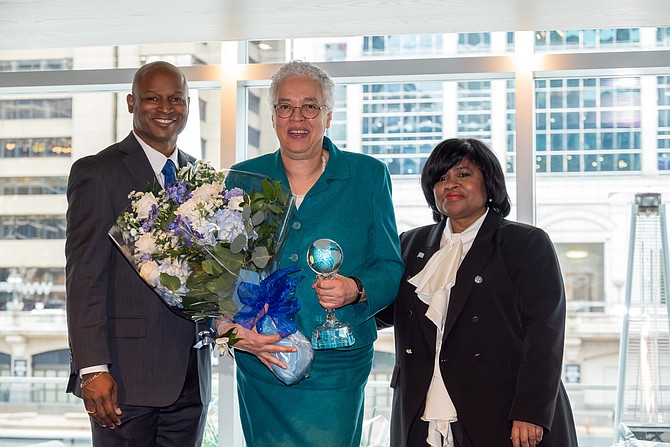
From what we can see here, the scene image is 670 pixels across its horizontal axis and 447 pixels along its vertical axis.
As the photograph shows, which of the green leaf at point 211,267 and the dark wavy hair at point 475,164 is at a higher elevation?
the dark wavy hair at point 475,164

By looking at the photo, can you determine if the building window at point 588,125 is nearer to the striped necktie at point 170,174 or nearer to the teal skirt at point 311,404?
the teal skirt at point 311,404

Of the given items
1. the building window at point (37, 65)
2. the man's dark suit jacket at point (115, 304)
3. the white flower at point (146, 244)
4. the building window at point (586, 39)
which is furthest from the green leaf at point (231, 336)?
the building window at point (37, 65)

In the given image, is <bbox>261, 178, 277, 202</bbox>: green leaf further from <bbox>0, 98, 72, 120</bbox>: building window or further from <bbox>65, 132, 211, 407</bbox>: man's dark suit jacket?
<bbox>0, 98, 72, 120</bbox>: building window

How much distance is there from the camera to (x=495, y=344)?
2883 millimetres

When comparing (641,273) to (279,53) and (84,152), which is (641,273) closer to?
(279,53)

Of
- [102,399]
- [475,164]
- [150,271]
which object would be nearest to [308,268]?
[150,271]

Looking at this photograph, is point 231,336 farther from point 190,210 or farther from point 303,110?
point 303,110

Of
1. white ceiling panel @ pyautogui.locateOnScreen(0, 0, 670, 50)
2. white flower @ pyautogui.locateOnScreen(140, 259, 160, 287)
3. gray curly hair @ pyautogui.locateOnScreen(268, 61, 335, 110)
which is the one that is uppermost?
white ceiling panel @ pyautogui.locateOnScreen(0, 0, 670, 50)

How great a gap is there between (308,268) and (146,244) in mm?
521

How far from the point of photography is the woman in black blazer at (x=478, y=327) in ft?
9.28

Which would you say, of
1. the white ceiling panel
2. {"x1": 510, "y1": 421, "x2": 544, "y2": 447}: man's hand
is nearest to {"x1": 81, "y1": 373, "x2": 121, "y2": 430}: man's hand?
{"x1": 510, "y1": 421, "x2": 544, "y2": 447}: man's hand

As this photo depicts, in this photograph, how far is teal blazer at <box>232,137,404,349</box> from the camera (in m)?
2.57

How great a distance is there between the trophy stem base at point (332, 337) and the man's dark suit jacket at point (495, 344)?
1.95 feet

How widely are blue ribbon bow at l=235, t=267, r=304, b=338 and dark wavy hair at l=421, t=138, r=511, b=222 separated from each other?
90 centimetres
